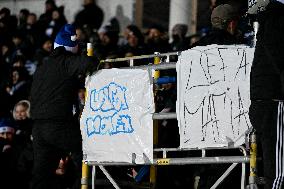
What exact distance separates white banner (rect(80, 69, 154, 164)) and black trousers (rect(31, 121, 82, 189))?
224 mm

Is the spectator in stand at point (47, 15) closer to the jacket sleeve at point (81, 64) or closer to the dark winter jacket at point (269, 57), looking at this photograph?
the jacket sleeve at point (81, 64)

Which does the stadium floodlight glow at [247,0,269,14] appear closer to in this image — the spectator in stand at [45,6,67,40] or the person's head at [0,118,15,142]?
the person's head at [0,118,15,142]

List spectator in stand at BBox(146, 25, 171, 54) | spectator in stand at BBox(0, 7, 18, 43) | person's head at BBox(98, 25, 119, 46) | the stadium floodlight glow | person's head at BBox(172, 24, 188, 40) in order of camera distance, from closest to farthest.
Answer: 1. the stadium floodlight glow
2. spectator in stand at BBox(146, 25, 171, 54)
3. person's head at BBox(172, 24, 188, 40)
4. person's head at BBox(98, 25, 119, 46)
5. spectator in stand at BBox(0, 7, 18, 43)

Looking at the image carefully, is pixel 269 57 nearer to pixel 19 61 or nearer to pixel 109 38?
pixel 109 38

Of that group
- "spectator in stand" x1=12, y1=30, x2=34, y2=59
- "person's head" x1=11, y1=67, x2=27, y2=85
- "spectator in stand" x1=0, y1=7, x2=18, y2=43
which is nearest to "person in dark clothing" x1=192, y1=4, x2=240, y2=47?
"person's head" x1=11, y1=67, x2=27, y2=85

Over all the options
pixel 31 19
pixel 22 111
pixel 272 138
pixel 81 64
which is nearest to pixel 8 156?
pixel 22 111

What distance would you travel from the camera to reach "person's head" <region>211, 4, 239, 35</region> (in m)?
6.80

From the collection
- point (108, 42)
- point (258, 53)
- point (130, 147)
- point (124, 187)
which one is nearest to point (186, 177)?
point (124, 187)

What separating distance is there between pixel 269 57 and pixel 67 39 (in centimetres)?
298

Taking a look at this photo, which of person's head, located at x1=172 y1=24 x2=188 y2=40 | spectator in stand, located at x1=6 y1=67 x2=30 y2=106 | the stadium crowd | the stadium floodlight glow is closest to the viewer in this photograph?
the stadium floodlight glow

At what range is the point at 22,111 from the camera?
1067 centimetres

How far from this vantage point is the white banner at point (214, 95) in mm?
5824

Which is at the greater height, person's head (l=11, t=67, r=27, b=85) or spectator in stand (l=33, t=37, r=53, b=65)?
spectator in stand (l=33, t=37, r=53, b=65)

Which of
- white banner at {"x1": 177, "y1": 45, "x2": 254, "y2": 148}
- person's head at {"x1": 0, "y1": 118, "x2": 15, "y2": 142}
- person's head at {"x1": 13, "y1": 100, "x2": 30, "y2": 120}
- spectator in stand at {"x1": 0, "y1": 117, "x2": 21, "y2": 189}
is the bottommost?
spectator in stand at {"x1": 0, "y1": 117, "x2": 21, "y2": 189}
